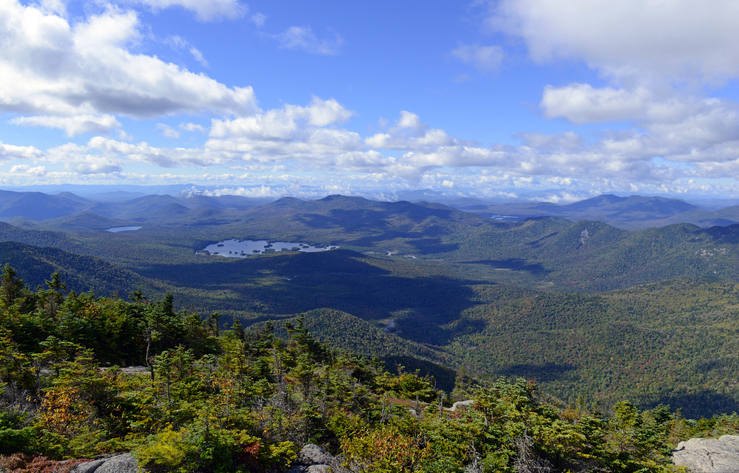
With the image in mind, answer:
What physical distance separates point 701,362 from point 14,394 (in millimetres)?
253111

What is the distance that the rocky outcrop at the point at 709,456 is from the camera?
24.3 m

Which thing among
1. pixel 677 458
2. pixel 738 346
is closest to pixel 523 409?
pixel 677 458

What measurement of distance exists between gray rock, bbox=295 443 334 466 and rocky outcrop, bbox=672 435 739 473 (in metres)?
27.1

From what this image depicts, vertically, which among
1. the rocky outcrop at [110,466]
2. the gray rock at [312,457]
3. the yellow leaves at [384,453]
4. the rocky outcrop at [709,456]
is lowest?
the rocky outcrop at [709,456]

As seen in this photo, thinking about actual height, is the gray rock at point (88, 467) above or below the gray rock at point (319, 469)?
above

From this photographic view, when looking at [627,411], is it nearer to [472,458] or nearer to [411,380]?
[472,458]

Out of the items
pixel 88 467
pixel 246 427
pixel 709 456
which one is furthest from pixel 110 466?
pixel 709 456

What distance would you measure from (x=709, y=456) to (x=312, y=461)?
1214 inches

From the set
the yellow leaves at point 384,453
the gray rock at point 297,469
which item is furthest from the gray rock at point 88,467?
the yellow leaves at point 384,453

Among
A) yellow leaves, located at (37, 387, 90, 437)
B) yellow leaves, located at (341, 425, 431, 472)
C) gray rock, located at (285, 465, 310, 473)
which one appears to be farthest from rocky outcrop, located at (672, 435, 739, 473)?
yellow leaves, located at (37, 387, 90, 437)

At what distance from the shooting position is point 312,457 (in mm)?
23094

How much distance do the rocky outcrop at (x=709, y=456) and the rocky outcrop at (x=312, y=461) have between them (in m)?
27.0

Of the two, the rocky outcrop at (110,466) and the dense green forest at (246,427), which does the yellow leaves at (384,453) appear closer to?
the dense green forest at (246,427)

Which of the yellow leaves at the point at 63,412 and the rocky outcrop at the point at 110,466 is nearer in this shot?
the rocky outcrop at the point at 110,466
